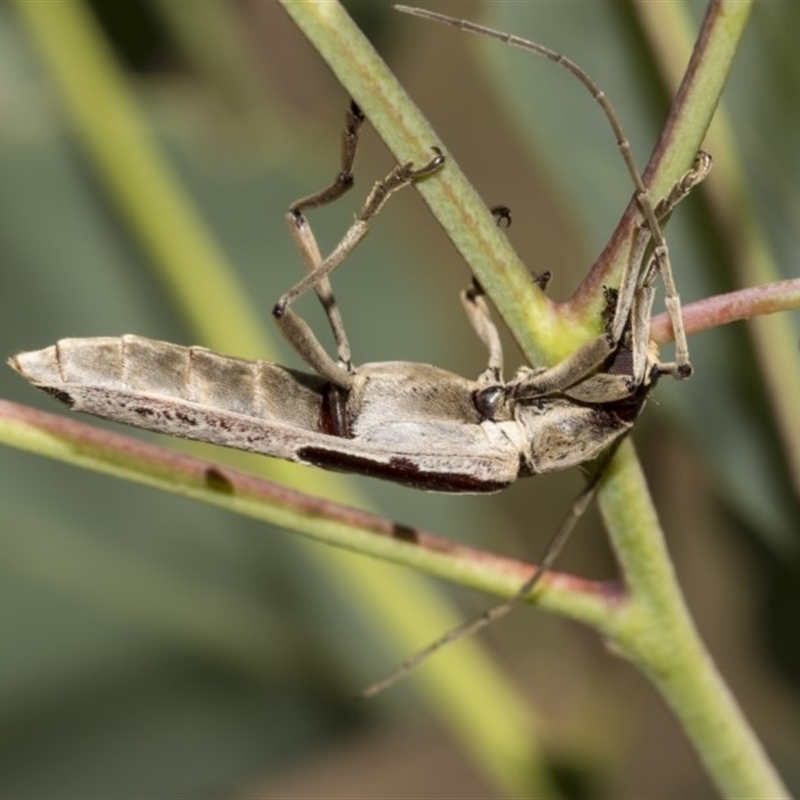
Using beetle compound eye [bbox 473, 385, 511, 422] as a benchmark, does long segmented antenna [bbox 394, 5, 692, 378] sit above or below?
above

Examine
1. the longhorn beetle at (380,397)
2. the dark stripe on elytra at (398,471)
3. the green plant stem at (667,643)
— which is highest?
the longhorn beetle at (380,397)

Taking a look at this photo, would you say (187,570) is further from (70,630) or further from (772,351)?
(772,351)

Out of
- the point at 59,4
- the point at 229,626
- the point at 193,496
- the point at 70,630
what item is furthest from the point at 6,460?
the point at 193,496

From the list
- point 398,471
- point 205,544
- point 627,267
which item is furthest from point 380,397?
point 205,544

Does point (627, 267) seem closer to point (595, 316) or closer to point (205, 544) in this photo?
point (595, 316)

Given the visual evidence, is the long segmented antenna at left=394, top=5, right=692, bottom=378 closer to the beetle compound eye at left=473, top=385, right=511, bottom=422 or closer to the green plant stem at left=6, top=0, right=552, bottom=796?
the beetle compound eye at left=473, top=385, right=511, bottom=422

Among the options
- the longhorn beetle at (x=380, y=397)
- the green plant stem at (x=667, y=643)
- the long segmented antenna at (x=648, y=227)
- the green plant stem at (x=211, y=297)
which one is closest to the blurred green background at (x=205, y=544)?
the green plant stem at (x=211, y=297)

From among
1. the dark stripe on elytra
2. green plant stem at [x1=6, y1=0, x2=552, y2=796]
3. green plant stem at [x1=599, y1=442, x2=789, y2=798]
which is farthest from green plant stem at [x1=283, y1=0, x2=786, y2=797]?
green plant stem at [x1=6, y1=0, x2=552, y2=796]

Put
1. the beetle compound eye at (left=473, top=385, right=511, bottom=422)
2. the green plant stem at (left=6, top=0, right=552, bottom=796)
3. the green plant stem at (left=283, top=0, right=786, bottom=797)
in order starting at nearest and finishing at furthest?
the green plant stem at (left=283, top=0, right=786, bottom=797)
the beetle compound eye at (left=473, top=385, right=511, bottom=422)
the green plant stem at (left=6, top=0, right=552, bottom=796)

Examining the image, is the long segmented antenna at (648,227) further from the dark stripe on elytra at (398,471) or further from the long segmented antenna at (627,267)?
the dark stripe on elytra at (398,471)
